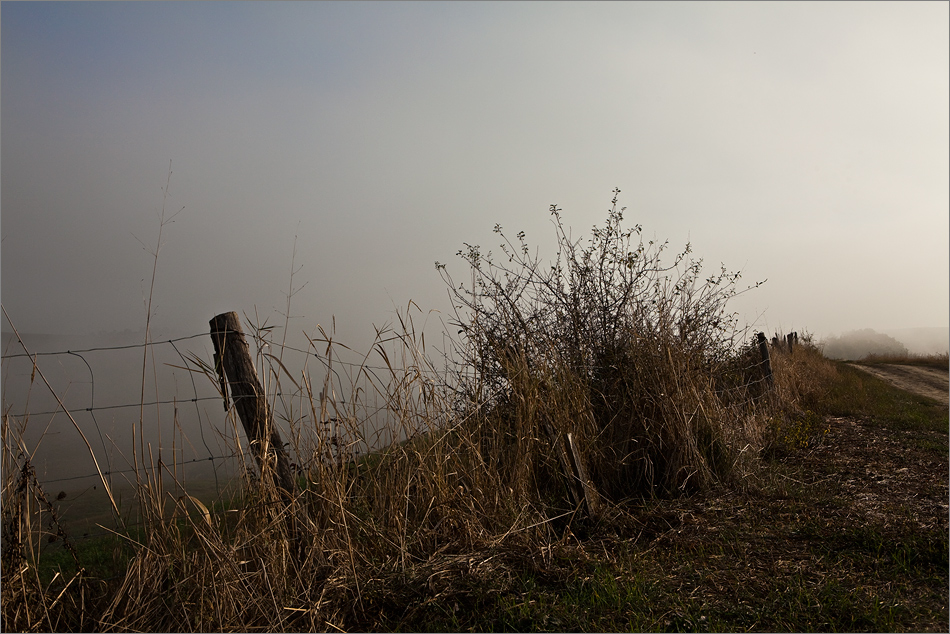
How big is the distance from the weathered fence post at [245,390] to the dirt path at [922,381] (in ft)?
40.0

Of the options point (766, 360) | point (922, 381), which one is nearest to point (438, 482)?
point (766, 360)

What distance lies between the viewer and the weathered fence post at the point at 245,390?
2998 millimetres

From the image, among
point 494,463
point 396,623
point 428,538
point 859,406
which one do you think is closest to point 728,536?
point 494,463

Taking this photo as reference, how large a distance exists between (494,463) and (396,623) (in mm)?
1221

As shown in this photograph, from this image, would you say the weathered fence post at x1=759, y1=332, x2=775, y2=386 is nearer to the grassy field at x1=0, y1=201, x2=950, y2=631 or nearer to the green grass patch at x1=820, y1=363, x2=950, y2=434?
the green grass patch at x1=820, y1=363, x2=950, y2=434

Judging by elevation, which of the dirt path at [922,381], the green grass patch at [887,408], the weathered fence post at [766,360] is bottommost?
the dirt path at [922,381]

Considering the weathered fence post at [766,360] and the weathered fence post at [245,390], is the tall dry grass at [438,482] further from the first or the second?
the weathered fence post at [766,360]

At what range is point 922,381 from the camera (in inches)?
626

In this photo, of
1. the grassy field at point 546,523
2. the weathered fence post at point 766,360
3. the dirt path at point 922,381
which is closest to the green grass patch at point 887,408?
the dirt path at point 922,381

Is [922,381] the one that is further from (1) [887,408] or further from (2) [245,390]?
(2) [245,390]

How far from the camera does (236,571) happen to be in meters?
2.55

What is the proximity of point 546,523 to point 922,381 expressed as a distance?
16576 mm

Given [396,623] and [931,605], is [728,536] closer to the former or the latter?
[931,605]

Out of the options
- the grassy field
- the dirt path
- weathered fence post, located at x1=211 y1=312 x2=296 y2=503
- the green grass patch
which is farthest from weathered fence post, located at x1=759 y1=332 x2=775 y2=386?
weathered fence post, located at x1=211 y1=312 x2=296 y2=503
